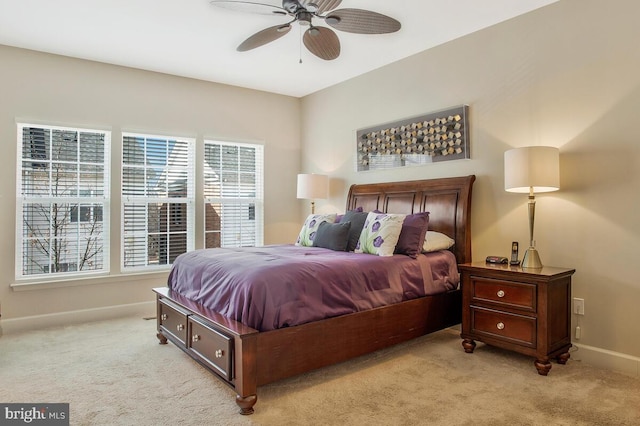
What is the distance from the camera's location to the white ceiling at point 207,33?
3.24 meters

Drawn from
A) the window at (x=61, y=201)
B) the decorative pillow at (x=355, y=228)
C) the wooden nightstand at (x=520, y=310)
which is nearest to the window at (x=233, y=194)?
the window at (x=61, y=201)

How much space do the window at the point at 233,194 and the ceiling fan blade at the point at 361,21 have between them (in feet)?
9.00

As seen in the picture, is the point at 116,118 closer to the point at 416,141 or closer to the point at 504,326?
the point at 416,141

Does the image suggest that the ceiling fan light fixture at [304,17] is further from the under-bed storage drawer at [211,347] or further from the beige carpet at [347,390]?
the beige carpet at [347,390]

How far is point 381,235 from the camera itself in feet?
11.3

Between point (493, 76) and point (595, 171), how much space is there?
1.18m

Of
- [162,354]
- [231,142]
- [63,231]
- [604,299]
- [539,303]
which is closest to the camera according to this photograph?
[539,303]

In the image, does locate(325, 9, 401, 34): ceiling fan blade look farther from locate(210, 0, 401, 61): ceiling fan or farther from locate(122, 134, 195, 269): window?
locate(122, 134, 195, 269): window

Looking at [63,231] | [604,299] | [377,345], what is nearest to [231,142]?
[63,231]

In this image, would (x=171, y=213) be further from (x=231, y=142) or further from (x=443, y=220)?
(x=443, y=220)

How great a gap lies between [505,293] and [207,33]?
3.26 m

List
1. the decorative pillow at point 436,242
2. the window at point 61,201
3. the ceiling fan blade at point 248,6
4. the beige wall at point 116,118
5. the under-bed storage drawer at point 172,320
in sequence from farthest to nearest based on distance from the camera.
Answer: the window at point 61,201
the beige wall at point 116,118
the decorative pillow at point 436,242
the under-bed storage drawer at point 172,320
the ceiling fan blade at point 248,6

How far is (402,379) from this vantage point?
8.82 feet

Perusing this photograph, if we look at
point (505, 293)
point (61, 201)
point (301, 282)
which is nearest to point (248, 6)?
point (301, 282)
